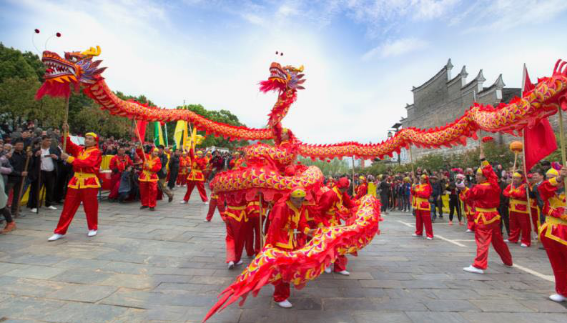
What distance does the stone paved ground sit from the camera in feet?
9.27

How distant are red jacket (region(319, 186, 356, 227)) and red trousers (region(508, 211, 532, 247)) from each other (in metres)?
4.27

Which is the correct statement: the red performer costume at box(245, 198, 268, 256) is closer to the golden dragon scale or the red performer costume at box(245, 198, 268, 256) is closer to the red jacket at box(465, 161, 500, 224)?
the golden dragon scale

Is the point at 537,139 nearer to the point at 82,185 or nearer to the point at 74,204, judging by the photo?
the point at 82,185

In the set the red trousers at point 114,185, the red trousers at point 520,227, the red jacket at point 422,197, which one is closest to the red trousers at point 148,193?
the red trousers at point 114,185

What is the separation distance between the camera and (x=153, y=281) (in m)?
3.54

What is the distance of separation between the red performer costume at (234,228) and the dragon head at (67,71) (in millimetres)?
3224

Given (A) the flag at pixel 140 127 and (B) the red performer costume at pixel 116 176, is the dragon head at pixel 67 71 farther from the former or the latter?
(B) the red performer costume at pixel 116 176

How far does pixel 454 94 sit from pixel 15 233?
73.5ft

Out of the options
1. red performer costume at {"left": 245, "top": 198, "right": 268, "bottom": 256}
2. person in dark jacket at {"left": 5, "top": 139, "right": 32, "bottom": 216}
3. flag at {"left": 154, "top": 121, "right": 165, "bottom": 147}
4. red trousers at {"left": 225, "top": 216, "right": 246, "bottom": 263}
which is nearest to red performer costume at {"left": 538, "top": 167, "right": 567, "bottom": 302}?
red performer costume at {"left": 245, "top": 198, "right": 268, "bottom": 256}

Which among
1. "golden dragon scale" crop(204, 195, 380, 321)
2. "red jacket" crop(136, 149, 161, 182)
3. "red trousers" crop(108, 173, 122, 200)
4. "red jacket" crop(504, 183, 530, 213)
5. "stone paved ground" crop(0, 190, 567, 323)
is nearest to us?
"golden dragon scale" crop(204, 195, 380, 321)

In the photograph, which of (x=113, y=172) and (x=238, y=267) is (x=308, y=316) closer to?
(x=238, y=267)

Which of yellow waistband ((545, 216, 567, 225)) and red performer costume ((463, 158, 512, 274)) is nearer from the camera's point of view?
yellow waistband ((545, 216, 567, 225))

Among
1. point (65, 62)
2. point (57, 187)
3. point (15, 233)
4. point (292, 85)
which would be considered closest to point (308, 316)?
point (292, 85)

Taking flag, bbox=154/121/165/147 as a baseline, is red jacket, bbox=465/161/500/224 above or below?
below
